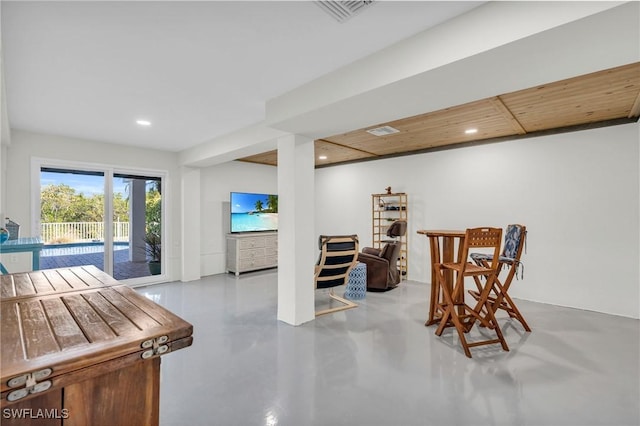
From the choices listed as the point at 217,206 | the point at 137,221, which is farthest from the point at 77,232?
the point at 217,206

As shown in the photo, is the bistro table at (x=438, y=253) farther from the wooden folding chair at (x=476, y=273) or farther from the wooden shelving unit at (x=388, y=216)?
the wooden shelving unit at (x=388, y=216)

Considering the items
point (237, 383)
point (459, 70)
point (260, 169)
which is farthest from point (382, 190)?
point (237, 383)

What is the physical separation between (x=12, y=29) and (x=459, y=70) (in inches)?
112

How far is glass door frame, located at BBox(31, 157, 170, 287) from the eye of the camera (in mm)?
4203

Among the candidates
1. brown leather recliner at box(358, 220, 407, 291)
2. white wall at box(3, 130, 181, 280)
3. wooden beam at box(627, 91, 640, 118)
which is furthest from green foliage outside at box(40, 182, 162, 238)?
wooden beam at box(627, 91, 640, 118)

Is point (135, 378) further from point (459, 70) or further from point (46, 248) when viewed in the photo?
point (46, 248)

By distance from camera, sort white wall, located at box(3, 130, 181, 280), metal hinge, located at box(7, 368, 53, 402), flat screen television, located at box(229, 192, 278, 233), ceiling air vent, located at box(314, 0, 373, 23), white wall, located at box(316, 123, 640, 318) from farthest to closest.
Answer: flat screen television, located at box(229, 192, 278, 233) → white wall, located at box(3, 130, 181, 280) → white wall, located at box(316, 123, 640, 318) → ceiling air vent, located at box(314, 0, 373, 23) → metal hinge, located at box(7, 368, 53, 402)

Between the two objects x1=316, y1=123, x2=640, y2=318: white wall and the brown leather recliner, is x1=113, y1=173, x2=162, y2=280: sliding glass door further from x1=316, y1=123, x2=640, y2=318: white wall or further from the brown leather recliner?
x1=316, y1=123, x2=640, y2=318: white wall

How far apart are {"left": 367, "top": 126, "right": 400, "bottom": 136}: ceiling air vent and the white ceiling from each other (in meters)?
1.61

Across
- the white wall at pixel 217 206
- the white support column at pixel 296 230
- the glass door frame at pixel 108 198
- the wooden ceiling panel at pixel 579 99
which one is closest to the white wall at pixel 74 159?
the glass door frame at pixel 108 198

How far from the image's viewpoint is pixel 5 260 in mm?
3230

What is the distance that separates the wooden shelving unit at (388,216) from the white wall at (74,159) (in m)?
3.89

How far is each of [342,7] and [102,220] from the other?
200 inches

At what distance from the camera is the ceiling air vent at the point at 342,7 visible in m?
1.67
